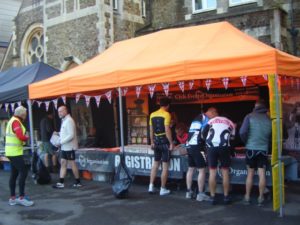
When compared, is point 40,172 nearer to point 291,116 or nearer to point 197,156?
point 197,156

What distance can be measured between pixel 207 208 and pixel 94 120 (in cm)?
760

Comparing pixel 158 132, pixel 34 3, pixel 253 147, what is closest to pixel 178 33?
pixel 158 132

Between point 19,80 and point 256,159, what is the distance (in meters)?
7.72

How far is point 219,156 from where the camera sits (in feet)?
24.4

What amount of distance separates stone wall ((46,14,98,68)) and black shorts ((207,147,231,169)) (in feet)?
29.6

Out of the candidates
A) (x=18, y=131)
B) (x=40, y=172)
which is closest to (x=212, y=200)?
(x=18, y=131)

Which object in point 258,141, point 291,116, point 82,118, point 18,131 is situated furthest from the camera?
point 82,118

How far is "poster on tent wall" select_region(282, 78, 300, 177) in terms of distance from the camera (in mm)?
10089

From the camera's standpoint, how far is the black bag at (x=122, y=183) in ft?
27.1

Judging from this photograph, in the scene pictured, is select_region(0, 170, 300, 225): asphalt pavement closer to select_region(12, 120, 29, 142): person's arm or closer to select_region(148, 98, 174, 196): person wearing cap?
select_region(148, 98, 174, 196): person wearing cap

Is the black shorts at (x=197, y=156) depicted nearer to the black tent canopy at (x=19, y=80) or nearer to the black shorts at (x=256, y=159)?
the black shorts at (x=256, y=159)

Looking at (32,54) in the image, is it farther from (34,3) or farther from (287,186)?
(287,186)

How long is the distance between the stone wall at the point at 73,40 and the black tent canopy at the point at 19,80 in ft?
8.98

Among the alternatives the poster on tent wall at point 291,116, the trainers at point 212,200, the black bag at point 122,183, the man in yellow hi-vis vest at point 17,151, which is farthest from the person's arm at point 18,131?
the poster on tent wall at point 291,116
